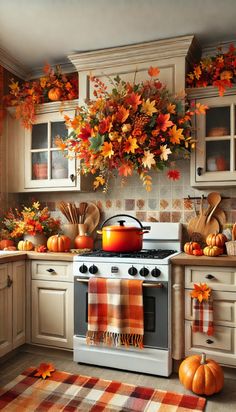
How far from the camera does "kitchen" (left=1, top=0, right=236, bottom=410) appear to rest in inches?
112

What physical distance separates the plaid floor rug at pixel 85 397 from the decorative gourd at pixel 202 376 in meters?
0.06

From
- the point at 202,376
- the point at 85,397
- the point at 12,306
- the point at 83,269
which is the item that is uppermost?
the point at 83,269

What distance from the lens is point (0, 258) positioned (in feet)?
8.63

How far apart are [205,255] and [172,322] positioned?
0.53 metres

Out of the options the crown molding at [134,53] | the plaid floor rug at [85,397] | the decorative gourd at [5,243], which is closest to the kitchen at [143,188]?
the crown molding at [134,53]

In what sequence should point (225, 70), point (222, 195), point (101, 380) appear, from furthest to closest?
point (222, 195) < point (225, 70) < point (101, 380)

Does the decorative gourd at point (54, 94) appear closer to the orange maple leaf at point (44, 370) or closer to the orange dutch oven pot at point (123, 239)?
the orange dutch oven pot at point (123, 239)

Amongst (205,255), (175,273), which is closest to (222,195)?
(205,255)

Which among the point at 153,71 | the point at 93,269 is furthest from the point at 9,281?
the point at 153,71

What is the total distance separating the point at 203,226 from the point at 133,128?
1.00 metres

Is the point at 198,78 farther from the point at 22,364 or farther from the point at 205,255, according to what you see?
the point at 22,364

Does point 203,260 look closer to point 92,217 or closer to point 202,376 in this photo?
point 202,376

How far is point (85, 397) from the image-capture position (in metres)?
2.23

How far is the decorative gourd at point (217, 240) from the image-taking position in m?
2.75
